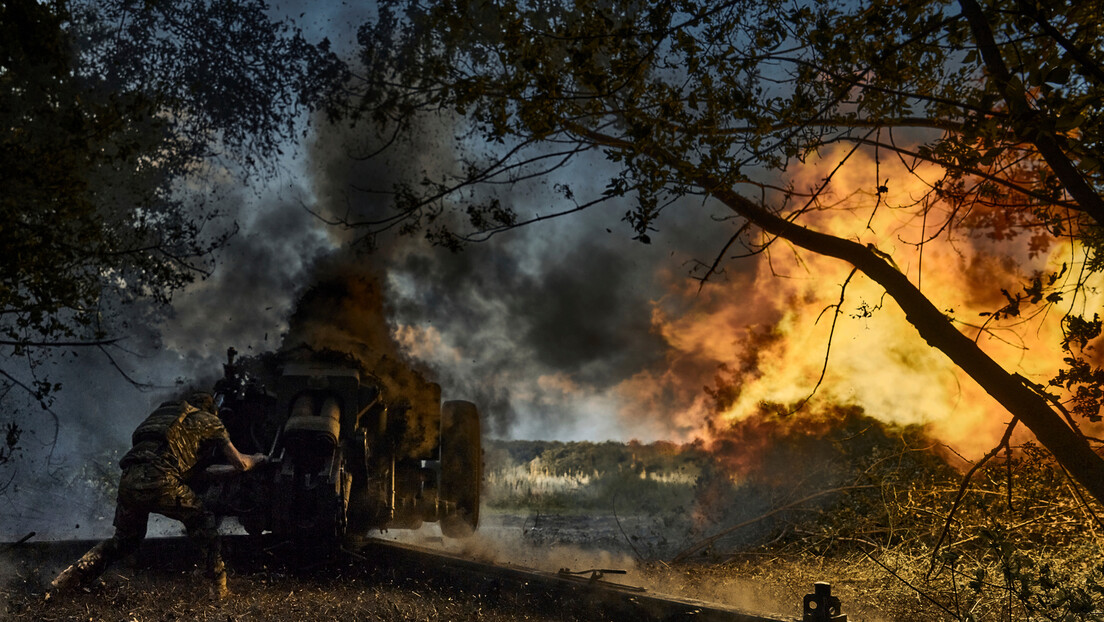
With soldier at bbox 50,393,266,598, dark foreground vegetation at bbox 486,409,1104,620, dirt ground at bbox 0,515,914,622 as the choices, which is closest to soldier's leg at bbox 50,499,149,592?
soldier at bbox 50,393,266,598

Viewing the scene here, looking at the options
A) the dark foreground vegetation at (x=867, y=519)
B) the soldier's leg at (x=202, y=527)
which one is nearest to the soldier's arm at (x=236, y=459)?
the soldier's leg at (x=202, y=527)

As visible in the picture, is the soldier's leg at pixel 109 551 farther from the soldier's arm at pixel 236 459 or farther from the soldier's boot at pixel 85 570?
the soldier's arm at pixel 236 459

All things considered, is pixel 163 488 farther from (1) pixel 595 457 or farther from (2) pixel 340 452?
(1) pixel 595 457

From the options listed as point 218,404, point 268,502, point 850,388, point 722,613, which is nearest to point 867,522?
point 850,388

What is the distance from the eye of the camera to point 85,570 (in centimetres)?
775

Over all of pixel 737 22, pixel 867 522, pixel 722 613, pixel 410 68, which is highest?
pixel 410 68

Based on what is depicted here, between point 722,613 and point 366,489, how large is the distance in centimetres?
514

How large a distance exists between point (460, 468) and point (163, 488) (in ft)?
13.0

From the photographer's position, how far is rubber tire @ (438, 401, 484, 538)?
1091cm

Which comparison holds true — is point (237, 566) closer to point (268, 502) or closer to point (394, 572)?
point (268, 502)

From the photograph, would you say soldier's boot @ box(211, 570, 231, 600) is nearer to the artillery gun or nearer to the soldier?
the soldier

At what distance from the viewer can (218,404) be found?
31.2ft

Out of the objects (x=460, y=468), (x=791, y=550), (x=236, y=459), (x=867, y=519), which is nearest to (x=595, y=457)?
(x=460, y=468)

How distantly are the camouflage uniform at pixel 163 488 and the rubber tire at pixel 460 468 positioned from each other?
3.25 metres
